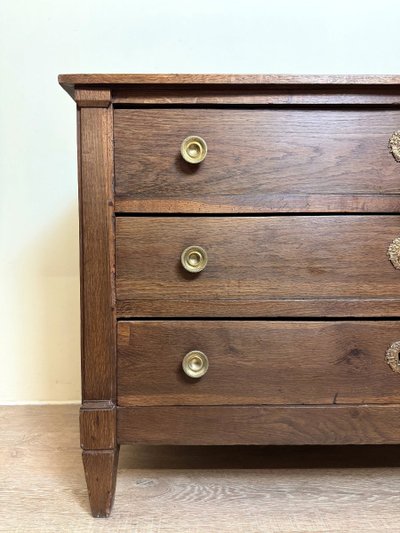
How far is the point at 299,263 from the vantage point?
0.90 meters

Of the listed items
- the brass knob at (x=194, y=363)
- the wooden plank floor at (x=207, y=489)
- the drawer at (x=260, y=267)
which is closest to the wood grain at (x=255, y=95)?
the drawer at (x=260, y=267)

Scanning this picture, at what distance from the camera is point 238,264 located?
0.89m

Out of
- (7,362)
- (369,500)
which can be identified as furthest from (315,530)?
(7,362)

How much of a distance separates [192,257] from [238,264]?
3.5 inches

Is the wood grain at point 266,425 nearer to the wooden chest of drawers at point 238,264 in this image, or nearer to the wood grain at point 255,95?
the wooden chest of drawers at point 238,264

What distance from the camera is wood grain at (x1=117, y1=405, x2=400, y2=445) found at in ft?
3.00

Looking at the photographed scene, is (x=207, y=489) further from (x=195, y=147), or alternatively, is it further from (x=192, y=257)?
(x=195, y=147)

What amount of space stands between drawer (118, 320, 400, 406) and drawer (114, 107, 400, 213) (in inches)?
9.0

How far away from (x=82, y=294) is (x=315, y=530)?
628mm
